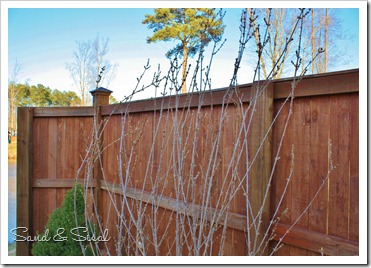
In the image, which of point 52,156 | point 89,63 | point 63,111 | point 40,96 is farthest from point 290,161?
point 52,156

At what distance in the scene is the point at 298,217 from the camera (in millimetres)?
1722

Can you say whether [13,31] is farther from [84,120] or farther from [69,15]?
[84,120]

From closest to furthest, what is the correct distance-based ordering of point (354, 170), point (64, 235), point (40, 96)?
1. point (354, 170)
2. point (64, 235)
3. point (40, 96)

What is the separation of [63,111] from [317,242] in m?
2.77

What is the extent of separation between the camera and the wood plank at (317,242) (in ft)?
5.03

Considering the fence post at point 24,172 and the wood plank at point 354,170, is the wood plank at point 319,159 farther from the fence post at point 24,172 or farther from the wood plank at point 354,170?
the fence post at point 24,172

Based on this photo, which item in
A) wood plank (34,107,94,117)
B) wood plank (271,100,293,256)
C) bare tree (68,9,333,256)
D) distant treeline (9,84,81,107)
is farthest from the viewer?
wood plank (34,107,94,117)

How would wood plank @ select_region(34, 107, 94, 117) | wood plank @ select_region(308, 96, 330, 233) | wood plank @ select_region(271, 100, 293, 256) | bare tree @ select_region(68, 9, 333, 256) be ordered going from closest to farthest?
bare tree @ select_region(68, 9, 333, 256) < wood plank @ select_region(308, 96, 330, 233) < wood plank @ select_region(271, 100, 293, 256) < wood plank @ select_region(34, 107, 94, 117)

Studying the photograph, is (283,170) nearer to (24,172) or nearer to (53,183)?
(53,183)

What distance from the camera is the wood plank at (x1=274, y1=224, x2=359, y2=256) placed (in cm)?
153

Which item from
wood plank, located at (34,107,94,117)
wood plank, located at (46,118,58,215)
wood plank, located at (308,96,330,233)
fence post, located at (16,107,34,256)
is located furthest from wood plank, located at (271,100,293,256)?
fence post, located at (16,107,34,256)

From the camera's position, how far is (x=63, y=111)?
357 centimetres

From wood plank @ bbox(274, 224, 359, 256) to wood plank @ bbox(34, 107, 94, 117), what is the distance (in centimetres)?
238

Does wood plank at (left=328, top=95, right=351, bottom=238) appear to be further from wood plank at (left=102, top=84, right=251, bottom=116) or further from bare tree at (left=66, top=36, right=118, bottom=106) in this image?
bare tree at (left=66, top=36, right=118, bottom=106)
